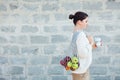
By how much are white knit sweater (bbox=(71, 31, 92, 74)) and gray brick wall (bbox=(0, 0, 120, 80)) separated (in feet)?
5.05

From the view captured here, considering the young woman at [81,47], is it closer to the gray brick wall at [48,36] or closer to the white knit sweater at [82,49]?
the white knit sweater at [82,49]

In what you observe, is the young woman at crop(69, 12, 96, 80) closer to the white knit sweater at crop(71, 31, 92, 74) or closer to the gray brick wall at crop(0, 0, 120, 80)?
the white knit sweater at crop(71, 31, 92, 74)

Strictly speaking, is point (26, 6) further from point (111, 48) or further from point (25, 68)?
point (111, 48)


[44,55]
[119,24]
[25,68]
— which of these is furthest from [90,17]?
[25,68]

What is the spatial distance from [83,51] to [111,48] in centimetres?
179

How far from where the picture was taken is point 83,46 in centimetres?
513

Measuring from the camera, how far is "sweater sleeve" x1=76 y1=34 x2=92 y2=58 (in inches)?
202

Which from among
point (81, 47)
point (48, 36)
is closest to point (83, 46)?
point (81, 47)

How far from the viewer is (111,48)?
684 cm

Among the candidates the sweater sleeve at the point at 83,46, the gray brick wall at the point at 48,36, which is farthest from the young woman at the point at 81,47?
the gray brick wall at the point at 48,36

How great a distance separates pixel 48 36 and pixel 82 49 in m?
1.76

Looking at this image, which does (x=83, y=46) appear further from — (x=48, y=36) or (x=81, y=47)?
(x=48, y=36)

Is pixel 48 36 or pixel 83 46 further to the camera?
pixel 48 36

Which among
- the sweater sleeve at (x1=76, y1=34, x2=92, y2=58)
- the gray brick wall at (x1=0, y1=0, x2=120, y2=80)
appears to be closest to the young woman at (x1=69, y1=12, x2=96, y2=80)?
the sweater sleeve at (x1=76, y1=34, x2=92, y2=58)
